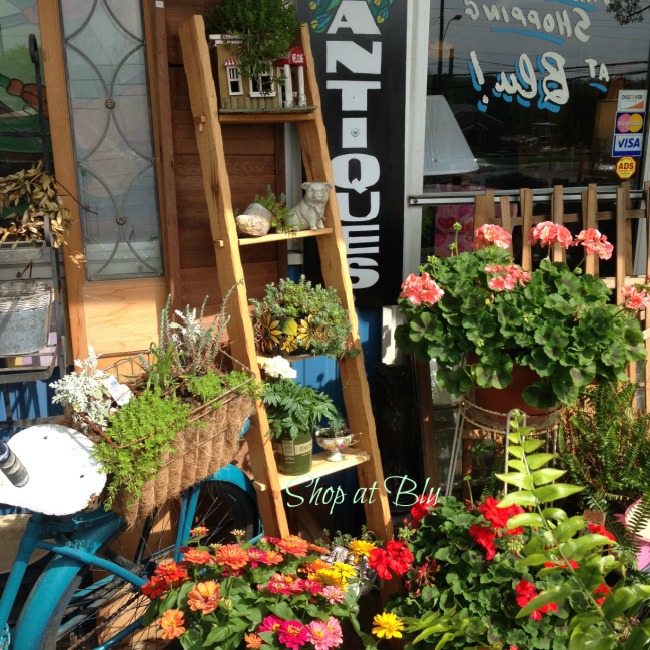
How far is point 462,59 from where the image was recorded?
3.47 metres

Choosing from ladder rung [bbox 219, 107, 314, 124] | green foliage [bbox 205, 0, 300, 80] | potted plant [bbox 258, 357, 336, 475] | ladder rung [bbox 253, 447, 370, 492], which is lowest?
ladder rung [bbox 253, 447, 370, 492]

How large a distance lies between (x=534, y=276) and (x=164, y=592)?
194cm

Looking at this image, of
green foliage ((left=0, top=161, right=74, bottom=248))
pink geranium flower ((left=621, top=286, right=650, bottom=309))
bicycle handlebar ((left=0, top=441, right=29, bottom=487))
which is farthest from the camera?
pink geranium flower ((left=621, top=286, right=650, bottom=309))

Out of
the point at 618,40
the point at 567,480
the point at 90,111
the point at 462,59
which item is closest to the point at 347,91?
the point at 462,59

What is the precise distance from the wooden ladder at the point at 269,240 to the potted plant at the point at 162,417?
0.74 feet

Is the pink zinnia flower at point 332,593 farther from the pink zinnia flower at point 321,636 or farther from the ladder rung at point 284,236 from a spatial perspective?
the ladder rung at point 284,236

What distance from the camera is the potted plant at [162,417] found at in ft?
7.12

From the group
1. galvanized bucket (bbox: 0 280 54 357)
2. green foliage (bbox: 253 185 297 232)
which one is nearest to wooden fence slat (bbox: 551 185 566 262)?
green foliage (bbox: 253 185 297 232)

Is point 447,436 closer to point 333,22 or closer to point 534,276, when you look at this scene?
point 534,276

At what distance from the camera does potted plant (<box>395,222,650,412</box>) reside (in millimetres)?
2580

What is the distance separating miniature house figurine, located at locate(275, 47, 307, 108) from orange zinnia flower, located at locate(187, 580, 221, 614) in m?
1.93

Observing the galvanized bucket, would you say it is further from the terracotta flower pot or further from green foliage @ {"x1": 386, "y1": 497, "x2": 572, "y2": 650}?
the terracotta flower pot

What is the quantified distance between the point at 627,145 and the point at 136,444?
3.24 meters

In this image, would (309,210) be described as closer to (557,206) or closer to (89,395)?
(89,395)
